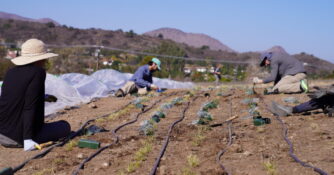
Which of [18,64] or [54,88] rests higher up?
[18,64]

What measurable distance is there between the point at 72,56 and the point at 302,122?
65.8 feet

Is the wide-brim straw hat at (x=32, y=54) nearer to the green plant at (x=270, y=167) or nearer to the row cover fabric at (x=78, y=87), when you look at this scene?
the green plant at (x=270, y=167)

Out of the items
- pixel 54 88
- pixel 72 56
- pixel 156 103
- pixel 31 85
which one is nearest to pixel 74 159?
pixel 31 85

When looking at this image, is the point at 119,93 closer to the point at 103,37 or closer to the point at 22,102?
the point at 22,102

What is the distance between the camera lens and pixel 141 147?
17.3ft

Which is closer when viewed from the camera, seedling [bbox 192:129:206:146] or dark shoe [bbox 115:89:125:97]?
seedling [bbox 192:129:206:146]

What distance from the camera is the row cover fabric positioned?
35.1 feet

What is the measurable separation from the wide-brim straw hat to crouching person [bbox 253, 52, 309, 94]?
6.07 metres

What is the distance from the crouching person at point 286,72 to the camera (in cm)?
1040

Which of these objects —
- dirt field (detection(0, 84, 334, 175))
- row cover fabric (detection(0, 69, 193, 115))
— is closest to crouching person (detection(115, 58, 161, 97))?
row cover fabric (detection(0, 69, 193, 115))

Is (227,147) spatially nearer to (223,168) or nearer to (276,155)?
(276,155)

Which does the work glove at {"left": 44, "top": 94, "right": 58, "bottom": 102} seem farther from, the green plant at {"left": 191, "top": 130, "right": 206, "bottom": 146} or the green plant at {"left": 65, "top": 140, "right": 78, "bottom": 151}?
the green plant at {"left": 191, "top": 130, "right": 206, "bottom": 146}

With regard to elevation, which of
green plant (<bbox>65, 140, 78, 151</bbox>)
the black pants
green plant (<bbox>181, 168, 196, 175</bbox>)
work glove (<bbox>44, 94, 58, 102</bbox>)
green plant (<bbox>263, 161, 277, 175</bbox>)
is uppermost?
the black pants

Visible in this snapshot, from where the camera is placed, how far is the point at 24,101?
5.18 metres
